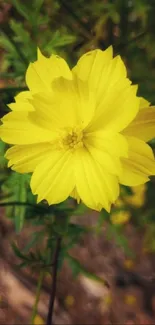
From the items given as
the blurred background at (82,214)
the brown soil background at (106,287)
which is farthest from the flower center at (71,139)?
the brown soil background at (106,287)

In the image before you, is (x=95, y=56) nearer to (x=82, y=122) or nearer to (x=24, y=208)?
(x=82, y=122)

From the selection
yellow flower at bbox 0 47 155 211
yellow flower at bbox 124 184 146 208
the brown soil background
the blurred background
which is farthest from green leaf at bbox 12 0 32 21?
the brown soil background

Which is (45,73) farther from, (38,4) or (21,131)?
(38,4)

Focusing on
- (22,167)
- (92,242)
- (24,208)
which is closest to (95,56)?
(22,167)

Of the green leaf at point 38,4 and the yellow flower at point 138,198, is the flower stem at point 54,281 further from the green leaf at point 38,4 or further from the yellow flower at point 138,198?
the yellow flower at point 138,198

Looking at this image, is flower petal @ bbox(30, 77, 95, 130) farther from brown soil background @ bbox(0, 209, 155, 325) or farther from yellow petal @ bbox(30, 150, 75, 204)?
brown soil background @ bbox(0, 209, 155, 325)

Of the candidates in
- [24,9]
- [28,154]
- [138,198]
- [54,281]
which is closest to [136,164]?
[28,154]

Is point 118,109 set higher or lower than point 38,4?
lower
